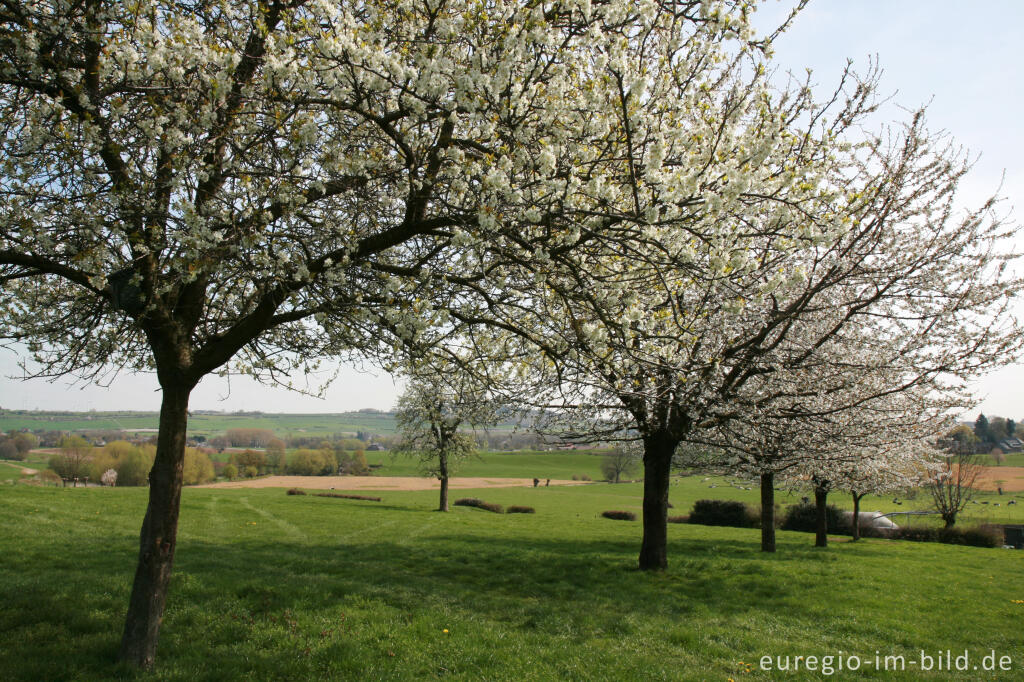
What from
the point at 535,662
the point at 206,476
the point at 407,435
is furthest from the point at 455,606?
the point at 206,476

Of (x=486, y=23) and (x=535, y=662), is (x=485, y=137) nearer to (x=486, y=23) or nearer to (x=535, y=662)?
(x=486, y=23)

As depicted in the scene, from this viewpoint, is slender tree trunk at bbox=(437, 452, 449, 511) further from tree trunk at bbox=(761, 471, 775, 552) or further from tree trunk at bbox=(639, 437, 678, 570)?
tree trunk at bbox=(639, 437, 678, 570)

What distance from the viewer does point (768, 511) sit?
21266 millimetres

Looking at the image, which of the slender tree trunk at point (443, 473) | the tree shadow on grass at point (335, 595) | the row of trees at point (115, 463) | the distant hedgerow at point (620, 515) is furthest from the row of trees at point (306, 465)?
the tree shadow on grass at point (335, 595)

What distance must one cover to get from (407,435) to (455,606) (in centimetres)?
2721

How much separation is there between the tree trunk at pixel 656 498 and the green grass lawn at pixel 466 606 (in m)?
0.69

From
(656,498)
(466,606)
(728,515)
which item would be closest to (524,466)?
(728,515)

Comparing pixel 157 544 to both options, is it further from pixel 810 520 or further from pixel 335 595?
pixel 810 520

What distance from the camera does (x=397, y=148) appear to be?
23.0 ft

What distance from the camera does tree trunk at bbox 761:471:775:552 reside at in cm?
2052

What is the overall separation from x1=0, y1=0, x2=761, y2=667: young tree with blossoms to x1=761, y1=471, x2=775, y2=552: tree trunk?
1727cm

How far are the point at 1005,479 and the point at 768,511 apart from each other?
8560cm

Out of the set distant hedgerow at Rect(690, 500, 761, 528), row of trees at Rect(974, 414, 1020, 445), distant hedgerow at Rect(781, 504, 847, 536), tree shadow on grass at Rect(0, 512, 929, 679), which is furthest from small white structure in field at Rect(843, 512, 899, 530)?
row of trees at Rect(974, 414, 1020, 445)

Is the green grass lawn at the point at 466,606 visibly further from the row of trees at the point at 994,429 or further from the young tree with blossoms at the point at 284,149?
the row of trees at the point at 994,429
